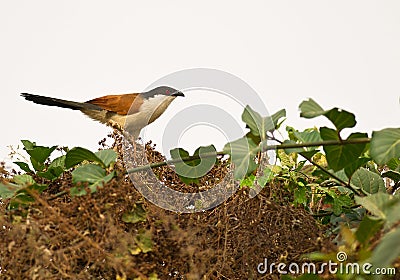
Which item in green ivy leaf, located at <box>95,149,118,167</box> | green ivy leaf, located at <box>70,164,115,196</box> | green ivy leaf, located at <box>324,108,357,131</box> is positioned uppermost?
green ivy leaf, located at <box>324,108,357,131</box>

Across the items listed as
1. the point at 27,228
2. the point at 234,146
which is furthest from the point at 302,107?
the point at 27,228

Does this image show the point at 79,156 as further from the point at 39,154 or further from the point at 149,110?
the point at 149,110

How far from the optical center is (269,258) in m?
0.45

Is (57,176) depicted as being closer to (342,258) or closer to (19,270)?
(19,270)

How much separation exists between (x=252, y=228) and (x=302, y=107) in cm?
12

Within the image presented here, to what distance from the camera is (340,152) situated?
416 millimetres

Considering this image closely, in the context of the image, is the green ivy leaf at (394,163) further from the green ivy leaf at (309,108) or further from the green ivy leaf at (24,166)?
the green ivy leaf at (24,166)

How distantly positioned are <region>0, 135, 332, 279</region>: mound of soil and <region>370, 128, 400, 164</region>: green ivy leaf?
0.07 metres

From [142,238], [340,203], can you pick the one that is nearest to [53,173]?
[142,238]

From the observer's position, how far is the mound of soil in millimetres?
381

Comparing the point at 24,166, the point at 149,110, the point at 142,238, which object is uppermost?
the point at 149,110

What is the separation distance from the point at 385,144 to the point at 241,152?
4.1 inches

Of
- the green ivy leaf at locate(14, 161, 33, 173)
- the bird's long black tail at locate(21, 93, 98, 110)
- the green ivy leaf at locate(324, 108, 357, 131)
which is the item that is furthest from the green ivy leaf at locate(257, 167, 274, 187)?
the bird's long black tail at locate(21, 93, 98, 110)

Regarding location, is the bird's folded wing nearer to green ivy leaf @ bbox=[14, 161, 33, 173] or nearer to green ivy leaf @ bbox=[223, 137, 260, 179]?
green ivy leaf @ bbox=[14, 161, 33, 173]
